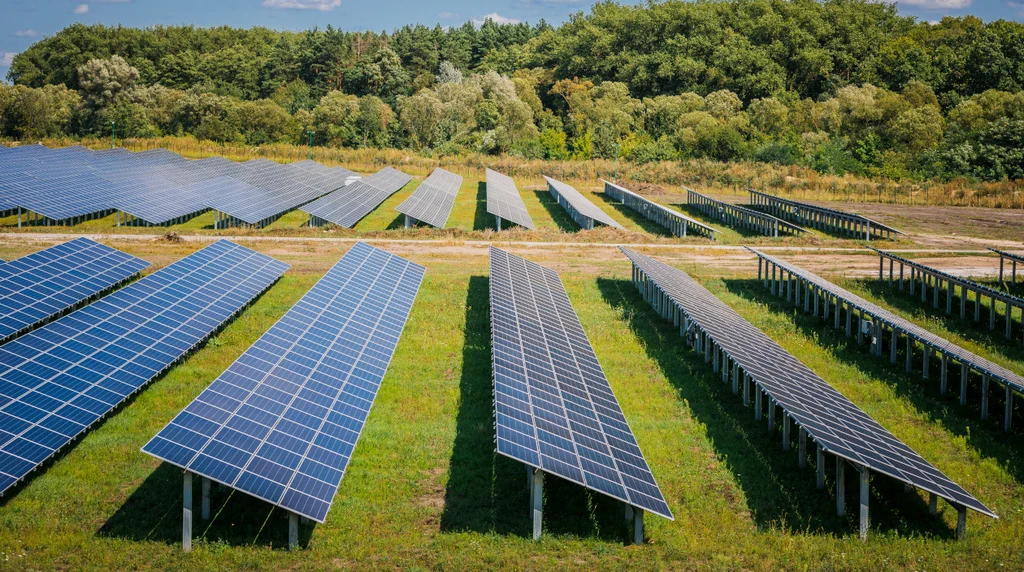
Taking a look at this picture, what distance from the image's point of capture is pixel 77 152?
7250cm

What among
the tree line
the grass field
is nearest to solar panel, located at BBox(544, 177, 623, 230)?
the grass field

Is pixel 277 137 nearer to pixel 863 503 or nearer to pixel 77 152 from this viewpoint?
pixel 77 152

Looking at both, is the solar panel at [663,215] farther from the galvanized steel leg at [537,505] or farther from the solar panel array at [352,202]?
the galvanized steel leg at [537,505]

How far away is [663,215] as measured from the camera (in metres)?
51.7

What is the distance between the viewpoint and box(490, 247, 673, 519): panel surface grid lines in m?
13.6

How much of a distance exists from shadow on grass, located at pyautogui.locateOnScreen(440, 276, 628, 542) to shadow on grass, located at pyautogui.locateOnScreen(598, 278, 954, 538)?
284 cm

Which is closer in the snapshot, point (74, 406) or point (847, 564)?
point (847, 564)

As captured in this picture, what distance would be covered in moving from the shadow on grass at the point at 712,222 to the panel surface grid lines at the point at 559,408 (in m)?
28.3

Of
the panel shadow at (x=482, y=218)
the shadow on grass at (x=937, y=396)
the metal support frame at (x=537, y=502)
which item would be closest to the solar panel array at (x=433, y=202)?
the panel shadow at (x=482, y=218)

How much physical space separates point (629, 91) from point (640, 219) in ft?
204

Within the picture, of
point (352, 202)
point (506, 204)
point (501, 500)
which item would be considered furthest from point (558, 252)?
point (501, 500)

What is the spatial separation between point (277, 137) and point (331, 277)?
256 feet

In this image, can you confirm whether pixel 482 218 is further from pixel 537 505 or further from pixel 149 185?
pixel 537 505

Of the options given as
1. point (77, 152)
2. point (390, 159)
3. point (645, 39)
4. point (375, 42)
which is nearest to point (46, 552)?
point (77, 152)
